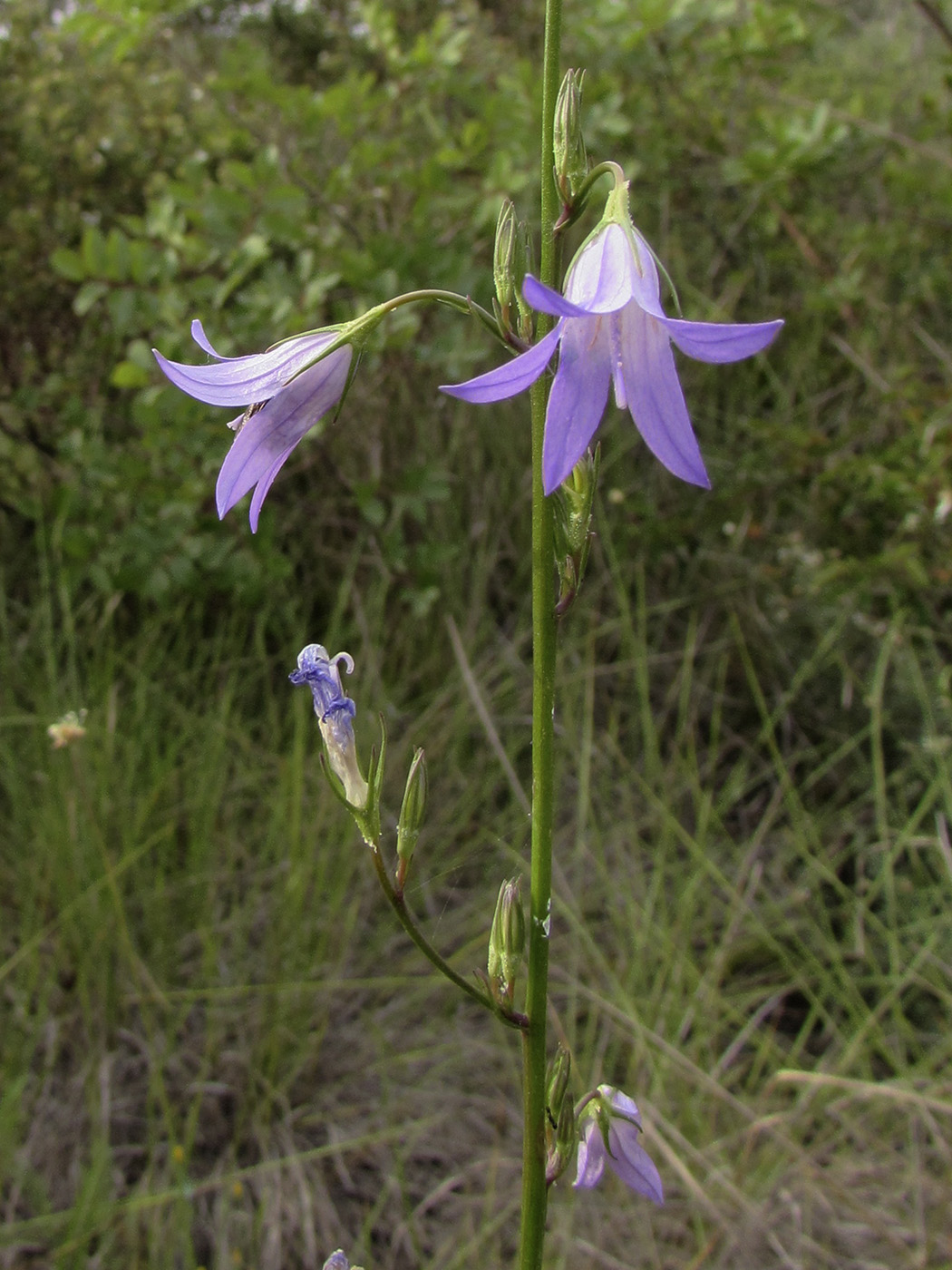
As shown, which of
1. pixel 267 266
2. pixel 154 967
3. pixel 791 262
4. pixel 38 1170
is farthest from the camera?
pixel 791 262

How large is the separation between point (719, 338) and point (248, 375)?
44 centimetres

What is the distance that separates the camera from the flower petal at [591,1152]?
3.78 ft

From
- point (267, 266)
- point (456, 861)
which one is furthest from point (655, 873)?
point (267, 266)

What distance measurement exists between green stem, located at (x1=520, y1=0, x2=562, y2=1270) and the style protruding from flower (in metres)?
0.18

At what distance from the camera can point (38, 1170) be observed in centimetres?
246

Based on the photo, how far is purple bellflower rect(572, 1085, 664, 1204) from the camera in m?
1.16

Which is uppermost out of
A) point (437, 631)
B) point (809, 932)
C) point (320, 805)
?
→ point (437, 631)

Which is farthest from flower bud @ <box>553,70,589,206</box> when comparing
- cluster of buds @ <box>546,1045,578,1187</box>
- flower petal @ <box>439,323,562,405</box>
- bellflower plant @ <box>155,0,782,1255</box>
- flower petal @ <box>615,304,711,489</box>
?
cluster of buds @ <box>546,1045,578,1187</box>

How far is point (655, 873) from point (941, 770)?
0.83 meters

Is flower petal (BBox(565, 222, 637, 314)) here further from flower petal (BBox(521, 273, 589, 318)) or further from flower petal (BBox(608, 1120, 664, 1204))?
flower petal (BBox(608, 1120, 664, 1204))

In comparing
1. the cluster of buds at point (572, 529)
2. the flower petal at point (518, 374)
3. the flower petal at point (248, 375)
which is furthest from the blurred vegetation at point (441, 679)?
the flower petal at point (518, 374)

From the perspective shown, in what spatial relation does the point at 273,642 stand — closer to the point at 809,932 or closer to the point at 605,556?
the point at 605,556

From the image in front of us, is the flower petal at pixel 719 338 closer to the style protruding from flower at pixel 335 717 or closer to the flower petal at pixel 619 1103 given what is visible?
the style protruding from flower at pixel 335 717

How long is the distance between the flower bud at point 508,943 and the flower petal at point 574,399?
0.40 m
